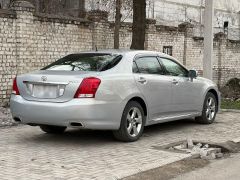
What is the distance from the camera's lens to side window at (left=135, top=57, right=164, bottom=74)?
8930mm

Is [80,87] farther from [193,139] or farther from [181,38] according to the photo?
[181,38]

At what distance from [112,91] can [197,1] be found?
26.0 meters

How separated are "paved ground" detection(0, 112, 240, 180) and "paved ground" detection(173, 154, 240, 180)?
0.48 m

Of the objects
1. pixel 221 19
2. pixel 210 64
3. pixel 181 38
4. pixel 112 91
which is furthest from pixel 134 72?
Answer: pixel 221 19

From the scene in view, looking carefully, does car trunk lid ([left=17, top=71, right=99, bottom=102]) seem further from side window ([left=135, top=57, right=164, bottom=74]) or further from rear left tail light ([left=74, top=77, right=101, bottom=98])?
side window ([left=135, top=57, right=164, bottom=74])

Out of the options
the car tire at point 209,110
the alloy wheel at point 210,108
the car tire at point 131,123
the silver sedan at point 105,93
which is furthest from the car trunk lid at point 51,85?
the alloy wheel at point 210,108

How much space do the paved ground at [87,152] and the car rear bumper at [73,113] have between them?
0.42m

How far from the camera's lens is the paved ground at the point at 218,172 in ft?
21.4

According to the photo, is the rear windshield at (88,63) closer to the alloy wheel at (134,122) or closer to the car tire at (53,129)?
the alloy wheel at (134,122)

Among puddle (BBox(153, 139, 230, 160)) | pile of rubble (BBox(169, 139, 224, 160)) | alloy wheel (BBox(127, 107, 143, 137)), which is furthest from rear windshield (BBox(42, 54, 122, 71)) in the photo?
pile of rubble (BBox(169, 139, 224, 160))

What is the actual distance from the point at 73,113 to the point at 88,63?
4.04 feet

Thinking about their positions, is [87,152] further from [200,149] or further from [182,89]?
[182,89]

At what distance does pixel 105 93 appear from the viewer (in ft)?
25.6

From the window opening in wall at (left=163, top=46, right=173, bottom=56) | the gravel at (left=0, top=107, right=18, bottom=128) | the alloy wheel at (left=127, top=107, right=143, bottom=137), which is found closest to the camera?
the alloy wheel at (left=127, top=107, right=143, bottom=137)
